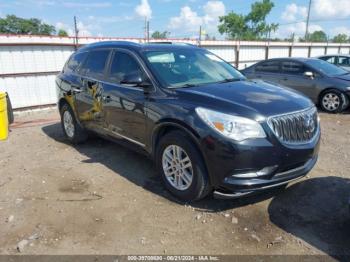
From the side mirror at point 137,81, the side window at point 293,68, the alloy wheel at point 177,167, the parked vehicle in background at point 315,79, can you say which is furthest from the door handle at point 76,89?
the side window at point 293,68

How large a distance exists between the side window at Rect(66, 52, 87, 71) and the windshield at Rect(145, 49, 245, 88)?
1983 millimetres

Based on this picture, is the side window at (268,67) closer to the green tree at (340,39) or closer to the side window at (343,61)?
the side window at (343,61)

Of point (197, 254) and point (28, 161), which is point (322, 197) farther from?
point (28, 161)

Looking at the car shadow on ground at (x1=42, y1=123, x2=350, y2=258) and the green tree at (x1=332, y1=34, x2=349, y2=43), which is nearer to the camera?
the car shadow on ground at (x1=42, y1=123, x2=350, y2=258)

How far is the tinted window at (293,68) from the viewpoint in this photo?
10.0 metres

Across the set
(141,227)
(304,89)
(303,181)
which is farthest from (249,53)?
(141,227)

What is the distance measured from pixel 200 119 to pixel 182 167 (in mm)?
686

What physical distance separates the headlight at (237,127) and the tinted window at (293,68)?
735 centimetres

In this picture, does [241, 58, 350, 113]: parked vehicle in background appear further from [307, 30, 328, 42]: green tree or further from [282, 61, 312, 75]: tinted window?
[307, 30, 328, 42]: green tree

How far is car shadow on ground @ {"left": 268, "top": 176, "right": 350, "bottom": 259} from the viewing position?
3.35 meters

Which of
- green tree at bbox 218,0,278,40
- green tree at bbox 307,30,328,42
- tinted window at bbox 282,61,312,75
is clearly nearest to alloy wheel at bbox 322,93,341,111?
tinted window at bbox 282,61,312,75

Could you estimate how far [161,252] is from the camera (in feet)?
10.7

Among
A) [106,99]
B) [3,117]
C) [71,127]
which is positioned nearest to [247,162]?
[106,99]

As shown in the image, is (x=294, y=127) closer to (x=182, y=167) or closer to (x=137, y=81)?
(x=182, y=167)
